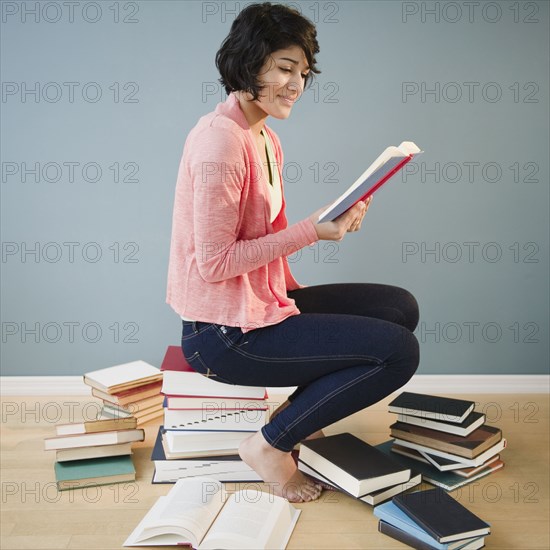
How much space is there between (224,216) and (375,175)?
375mm

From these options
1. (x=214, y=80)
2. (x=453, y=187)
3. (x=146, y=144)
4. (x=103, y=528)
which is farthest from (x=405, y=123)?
(x=103, y=528)

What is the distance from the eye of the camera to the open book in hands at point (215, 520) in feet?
5.55

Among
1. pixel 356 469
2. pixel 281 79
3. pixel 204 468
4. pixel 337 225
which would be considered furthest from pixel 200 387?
pixel 281 79

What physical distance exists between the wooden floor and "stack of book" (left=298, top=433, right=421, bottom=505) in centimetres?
6

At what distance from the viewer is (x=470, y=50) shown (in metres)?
2.64

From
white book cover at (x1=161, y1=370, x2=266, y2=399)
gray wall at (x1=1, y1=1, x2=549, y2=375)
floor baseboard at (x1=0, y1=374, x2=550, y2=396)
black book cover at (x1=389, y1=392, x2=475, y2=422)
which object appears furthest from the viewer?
floor baseboard at (x1=0, y1=374, x2=550, y2=396)

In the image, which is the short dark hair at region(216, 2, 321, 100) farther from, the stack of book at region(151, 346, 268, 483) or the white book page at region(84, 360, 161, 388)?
the white book page at region(84, 360, 161, 388)

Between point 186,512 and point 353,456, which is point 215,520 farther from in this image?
point 353,456

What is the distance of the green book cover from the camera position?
205 cm

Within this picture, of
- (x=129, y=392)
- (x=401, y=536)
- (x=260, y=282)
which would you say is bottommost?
(x=401, y=536)

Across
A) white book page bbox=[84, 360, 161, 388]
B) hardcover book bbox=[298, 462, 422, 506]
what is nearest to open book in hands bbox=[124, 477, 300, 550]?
hardcover book bbox=[298, 462, 422, 506]

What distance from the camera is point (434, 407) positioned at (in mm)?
2166

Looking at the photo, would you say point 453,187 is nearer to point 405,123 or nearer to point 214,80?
point 405,123

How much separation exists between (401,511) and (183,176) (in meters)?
0.98
